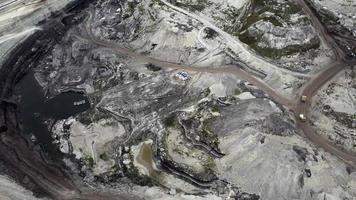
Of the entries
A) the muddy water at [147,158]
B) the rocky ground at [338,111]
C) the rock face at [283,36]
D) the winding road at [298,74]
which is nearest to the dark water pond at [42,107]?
the winding road at [298,74]

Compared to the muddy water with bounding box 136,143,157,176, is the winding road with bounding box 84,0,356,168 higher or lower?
higher

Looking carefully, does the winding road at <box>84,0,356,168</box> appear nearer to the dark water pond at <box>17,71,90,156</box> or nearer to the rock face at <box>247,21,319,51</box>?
the rock face at <box>247,21,319,51</box>

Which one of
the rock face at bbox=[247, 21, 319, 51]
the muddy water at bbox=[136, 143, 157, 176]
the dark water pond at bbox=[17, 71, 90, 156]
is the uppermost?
the rock face at bbox=[247, 21, 319, 51]

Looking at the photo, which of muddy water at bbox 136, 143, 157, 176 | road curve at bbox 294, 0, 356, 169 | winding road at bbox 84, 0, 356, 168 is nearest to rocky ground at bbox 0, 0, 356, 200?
muddy water at bbox 136, 143, 157, 176

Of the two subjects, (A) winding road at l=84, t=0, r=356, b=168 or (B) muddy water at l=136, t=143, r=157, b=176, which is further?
(A) winding road at l=84, t=0, r=356, b=168

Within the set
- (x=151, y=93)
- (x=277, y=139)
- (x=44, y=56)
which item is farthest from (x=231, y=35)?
(x=44, y=56)

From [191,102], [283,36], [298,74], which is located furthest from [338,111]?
[191,102]

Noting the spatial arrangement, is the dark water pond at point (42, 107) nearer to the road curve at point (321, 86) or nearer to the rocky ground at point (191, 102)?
the rocky ground at point (191, 102)

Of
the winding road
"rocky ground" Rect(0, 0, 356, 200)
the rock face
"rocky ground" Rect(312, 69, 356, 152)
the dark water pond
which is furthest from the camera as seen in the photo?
the rock face

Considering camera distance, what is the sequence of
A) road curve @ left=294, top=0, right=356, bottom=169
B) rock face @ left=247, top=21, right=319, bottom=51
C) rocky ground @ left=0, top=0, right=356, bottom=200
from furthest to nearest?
rock face @ left=247, top=21, right=319, bottom=51 → road curve @ left=294, top=0, right=356, bottom=169 → rocky ground @ left=0, top=0, right=356, bottom=200
